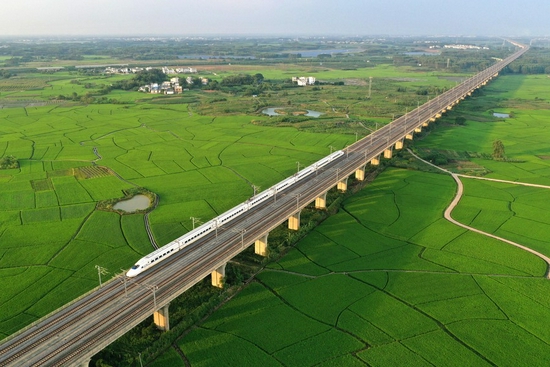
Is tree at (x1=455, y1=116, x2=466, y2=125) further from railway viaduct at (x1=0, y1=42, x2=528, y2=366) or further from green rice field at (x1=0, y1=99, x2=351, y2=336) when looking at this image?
railway viaduct at (x1=0, y1=42, x2=528, y2=366)

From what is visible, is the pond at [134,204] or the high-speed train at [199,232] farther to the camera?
the pond at [134,204]

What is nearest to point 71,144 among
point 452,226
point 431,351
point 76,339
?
point 76,339

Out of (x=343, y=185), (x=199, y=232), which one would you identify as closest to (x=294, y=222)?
(x=199, y=232)

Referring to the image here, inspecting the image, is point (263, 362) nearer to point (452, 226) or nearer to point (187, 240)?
point (187, 240)

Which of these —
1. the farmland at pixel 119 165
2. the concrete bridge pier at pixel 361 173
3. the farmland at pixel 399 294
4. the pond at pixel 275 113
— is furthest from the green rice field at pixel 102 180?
the farmland at pixel 399 294

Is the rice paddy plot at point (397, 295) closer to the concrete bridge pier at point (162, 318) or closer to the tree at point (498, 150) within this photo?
the concrete bridge pier at point (162, 318)

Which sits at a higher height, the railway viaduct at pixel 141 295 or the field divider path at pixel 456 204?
the railway viaduct at pixel 141 295
